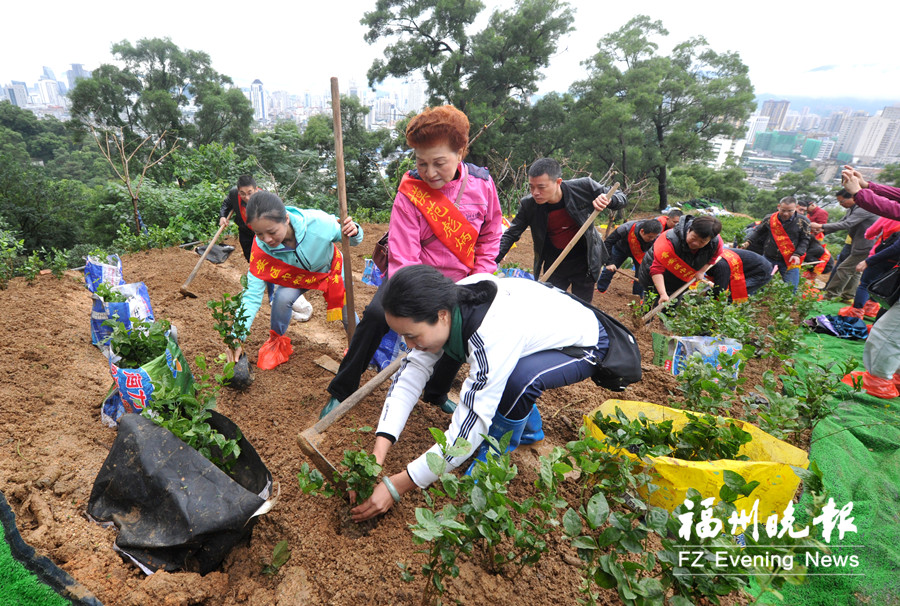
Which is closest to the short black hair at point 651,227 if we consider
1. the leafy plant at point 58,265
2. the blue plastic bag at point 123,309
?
the blue plastic bag at point 123,309

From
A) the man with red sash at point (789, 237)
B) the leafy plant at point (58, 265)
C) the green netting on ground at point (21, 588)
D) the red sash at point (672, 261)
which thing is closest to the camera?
the green netting on ground at point (21, 588)

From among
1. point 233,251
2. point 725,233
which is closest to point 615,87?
point 725,233

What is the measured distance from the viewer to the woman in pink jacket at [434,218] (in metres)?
2.20

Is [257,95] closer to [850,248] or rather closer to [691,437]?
[850,248]

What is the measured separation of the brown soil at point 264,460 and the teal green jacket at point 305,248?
1.90 feet

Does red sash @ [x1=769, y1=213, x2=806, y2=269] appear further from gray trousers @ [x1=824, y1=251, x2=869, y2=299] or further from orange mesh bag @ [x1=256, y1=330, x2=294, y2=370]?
orange mesh bag @ [x1=256, y1=330, x2=294, y2=370]

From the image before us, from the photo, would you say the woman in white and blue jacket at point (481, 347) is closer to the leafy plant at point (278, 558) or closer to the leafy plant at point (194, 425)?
the leafy plant at point (278, 558)

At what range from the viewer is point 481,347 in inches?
64.1

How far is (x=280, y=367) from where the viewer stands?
10.5ft

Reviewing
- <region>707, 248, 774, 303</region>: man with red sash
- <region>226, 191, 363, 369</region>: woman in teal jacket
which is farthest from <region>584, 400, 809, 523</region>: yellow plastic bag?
<region>707, 248, 774, 303</region>: man with red sash

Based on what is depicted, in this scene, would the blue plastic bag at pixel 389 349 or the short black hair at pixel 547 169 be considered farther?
the short black hair at pixel 547 169

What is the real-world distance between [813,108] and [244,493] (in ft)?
354

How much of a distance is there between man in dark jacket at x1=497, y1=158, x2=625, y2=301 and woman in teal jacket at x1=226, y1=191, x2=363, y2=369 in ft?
4.28

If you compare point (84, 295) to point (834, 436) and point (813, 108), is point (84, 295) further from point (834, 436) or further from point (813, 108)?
point (813, 108)
